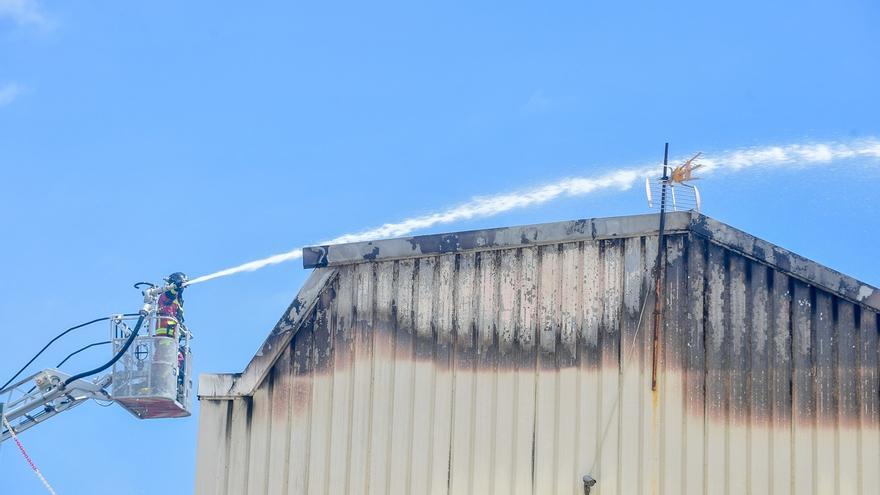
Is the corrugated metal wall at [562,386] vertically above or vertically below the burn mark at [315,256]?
below

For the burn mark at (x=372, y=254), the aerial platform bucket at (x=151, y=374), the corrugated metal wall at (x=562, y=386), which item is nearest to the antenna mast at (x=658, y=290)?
the corrugated metal wall at (x=562, y=386)

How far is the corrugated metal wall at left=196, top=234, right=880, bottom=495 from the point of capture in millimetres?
13617

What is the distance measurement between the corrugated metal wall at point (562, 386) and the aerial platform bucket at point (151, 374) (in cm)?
551

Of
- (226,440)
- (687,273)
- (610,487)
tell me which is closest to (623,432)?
(610,487)

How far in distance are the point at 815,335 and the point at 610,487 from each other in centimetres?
251

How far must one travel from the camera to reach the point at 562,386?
14.0 metres

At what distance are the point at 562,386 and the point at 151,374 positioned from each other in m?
8.23

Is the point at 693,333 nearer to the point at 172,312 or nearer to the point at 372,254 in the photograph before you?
the point at 372,254

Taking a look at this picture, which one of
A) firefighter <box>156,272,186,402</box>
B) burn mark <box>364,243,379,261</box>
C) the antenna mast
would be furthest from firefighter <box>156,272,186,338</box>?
the antenna mast

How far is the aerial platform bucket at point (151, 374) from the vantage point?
20172 millimetres

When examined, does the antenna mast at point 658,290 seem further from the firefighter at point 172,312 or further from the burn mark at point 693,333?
the firefighter at point 172,312

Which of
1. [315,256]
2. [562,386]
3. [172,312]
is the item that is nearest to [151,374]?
[172,312]

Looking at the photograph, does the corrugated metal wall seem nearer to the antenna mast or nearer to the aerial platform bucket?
the antenna mast

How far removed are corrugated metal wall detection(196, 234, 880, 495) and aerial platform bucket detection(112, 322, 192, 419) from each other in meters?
5.51
